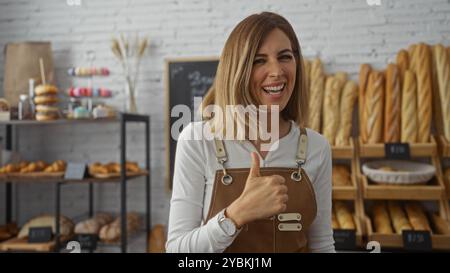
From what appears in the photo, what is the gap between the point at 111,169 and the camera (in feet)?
4.46

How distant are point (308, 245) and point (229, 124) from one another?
231 millimetres

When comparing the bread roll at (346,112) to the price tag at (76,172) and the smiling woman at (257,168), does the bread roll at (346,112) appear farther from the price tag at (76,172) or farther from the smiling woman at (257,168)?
the price tag at (76,172)

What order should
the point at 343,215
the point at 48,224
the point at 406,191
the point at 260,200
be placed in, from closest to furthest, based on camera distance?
the point at 260,200
the point at 406,191
the point at 343,215
the point at 48,224

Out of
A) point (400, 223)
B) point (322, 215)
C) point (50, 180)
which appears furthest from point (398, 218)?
point (50, 180)

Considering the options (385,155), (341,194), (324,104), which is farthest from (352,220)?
(324,104)

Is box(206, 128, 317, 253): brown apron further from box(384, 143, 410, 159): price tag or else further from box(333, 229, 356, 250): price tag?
box(384, 143, 410, 159): price tag

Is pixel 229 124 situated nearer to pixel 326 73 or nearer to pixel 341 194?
pixel 341 194

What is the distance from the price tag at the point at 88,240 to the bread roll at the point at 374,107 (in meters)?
1.09

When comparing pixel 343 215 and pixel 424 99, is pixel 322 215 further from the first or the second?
pixel 424 99

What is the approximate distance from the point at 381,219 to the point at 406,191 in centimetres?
13

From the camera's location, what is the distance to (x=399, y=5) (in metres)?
0.54

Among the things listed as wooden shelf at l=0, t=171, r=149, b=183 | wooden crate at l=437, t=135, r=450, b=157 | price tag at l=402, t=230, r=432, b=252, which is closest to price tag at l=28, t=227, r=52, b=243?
wooden shelf at l=0, t=171, r=149, b=183

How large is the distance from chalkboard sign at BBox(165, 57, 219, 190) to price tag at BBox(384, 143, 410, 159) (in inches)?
29.4

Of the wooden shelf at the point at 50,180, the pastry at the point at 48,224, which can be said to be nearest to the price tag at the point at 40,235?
the pastry at the point at 48,224
